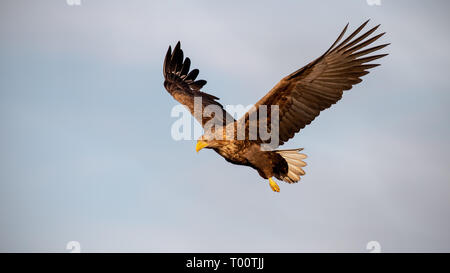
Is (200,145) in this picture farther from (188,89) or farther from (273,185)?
(188,89)

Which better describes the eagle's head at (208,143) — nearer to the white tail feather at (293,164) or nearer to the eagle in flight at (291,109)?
the eagle in flight at (291,109)

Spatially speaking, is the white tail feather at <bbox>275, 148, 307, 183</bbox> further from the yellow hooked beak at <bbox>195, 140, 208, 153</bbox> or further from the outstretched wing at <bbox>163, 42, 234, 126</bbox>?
the yellow hooked beak at <bbox>195, 140, 208, 153</bbox>

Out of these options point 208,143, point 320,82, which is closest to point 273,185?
point 208,143

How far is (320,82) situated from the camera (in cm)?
890

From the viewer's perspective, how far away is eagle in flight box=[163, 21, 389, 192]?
342 inches

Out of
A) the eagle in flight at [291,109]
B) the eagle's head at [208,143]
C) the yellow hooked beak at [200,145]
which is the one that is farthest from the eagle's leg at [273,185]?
the yellow hooked beak at [200,145]

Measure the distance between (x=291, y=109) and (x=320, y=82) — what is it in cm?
66

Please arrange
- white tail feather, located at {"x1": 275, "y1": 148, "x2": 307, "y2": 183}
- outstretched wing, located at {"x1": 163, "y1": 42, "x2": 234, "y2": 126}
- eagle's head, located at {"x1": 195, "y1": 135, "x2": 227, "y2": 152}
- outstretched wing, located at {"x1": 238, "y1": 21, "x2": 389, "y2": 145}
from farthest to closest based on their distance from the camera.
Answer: outstretched wing, located at {"x1": 163, "y1": 42, "x2": 234, "y2": 126}, white tail feather, located at {"x1": 275, "y1": 148, "x2": 307, "y2": 183}, eagle's head, located at {"x1": 195, "y1": 135, "x2": 227, "y2": 152}, outstretched wing, located at {"x1": 238, "y1": 21, "x2": 389, "y2": 145}

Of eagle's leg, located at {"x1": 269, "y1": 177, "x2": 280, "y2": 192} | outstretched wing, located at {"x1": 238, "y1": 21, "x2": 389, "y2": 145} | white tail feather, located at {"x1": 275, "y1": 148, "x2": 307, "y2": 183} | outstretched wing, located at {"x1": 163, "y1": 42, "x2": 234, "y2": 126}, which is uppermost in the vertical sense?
outstretched wing, located at {"x1": 163, "y1": 42, "x2": 234, "y2": 126}

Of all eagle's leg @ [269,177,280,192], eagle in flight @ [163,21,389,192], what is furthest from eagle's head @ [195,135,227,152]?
eagle's leg @ [269,177,280,192]

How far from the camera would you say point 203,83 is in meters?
13.0

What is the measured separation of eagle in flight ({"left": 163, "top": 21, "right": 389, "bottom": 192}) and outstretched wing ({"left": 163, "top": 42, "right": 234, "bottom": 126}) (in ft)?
0.57

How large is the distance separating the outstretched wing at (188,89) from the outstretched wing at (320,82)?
156 cm

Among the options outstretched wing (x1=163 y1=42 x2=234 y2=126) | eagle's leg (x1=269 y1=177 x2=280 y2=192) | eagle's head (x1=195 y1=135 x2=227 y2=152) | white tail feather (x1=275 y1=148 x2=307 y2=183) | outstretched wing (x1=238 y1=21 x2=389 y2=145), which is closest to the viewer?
outstretched wing (x1=238 y1=21 x2=389 y2=145)
